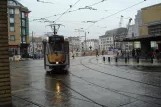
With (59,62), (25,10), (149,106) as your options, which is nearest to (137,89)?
(149,106)

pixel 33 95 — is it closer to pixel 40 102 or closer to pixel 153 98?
Answer: pixel 40 102

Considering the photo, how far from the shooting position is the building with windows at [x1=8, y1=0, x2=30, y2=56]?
229 ft

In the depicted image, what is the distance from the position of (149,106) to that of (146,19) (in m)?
44.9

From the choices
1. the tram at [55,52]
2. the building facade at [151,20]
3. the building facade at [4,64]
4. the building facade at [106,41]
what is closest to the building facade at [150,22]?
the building facade at [151,20]

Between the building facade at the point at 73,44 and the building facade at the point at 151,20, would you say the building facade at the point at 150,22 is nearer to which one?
Result: the building facade at the point at 151,20

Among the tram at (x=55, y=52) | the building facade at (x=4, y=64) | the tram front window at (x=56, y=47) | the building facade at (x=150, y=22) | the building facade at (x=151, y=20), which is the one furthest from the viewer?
the building facade at (x=151, y=20)

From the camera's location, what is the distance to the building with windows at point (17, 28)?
6988 centimetres

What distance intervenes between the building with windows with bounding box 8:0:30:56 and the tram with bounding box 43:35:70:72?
160ft

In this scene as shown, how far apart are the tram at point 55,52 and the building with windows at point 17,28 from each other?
160ft

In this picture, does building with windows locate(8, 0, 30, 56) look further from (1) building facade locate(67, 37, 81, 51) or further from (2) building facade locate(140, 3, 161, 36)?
Result: (1) building facade locate(67, 37, 81, 51)

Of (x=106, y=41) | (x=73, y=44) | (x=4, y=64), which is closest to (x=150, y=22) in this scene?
(x=4, y=64)

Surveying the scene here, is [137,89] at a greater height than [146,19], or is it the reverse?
[146,19]

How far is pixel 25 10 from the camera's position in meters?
75.2

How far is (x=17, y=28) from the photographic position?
71188 mm
